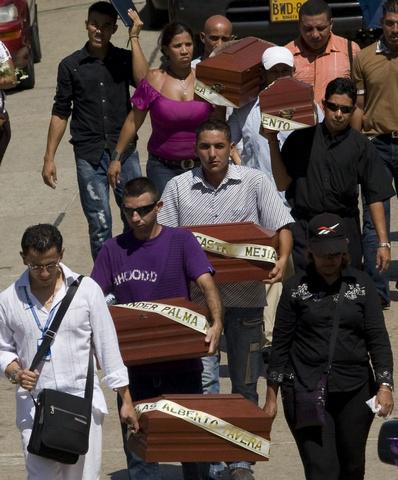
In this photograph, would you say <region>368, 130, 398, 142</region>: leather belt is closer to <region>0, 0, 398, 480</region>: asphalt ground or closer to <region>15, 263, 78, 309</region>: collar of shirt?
<region>0, 0, 398, 480</region>: asphalt ground

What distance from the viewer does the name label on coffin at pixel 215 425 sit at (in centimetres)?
752

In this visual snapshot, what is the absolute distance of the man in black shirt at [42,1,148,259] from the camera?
428 inches

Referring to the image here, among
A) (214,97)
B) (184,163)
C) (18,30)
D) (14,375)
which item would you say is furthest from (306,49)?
(18,30)

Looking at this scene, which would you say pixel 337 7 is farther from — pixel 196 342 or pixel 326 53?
pixel 196 342

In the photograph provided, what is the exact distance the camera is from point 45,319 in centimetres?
739

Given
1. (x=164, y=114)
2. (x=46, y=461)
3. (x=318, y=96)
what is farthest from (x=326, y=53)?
(x=46, y=461)

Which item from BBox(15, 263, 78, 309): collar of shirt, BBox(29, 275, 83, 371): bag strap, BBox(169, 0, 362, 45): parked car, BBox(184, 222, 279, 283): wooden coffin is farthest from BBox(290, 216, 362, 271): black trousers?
BBox(169, 0, 362, 45): parked car

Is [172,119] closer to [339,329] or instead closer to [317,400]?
[339,329]

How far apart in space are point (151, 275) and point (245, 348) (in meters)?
0.95

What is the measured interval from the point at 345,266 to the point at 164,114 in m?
2.84

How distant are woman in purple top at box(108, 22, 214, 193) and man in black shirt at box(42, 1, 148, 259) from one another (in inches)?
23.4

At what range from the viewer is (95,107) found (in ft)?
35.8

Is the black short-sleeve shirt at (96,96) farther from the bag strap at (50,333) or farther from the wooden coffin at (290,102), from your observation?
the bag strap at (50,333)

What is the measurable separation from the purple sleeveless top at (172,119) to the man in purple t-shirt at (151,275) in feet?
6.53
